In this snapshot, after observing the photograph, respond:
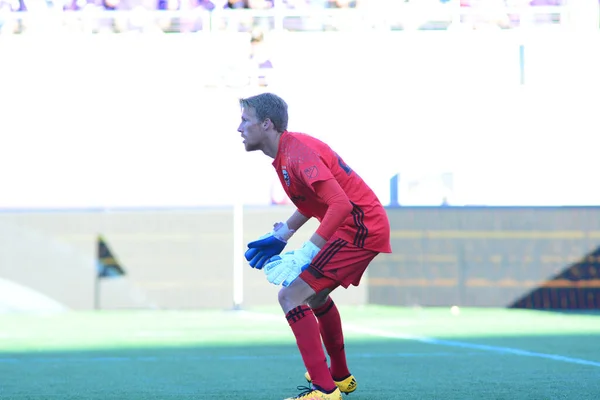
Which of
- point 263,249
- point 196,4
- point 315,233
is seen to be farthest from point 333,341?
point 196,4

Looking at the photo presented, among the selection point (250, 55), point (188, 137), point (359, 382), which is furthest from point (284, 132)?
point (188, 137)

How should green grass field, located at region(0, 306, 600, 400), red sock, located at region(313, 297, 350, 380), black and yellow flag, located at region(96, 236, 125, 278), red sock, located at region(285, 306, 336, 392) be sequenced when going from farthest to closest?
black and yellow flag, located at region(96, 236, 125, 278)
green grass field, located at region(0, 306, 600, 400)
red sock, located at region(313, 297, 350, 380)
red sock, located at region(285, 306, 336, 392)

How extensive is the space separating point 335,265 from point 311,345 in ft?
1.35

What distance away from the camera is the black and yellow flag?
1600 cm

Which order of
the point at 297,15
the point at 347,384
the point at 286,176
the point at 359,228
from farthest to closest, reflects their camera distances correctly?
the point at 297,15 → the point at 347,384 → the point at 359,228 → the point at 286,176

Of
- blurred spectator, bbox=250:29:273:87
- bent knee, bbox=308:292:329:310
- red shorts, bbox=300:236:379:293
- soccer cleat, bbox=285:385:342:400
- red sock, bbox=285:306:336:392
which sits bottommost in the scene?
soccer cleat, bbox=285:385:342:400

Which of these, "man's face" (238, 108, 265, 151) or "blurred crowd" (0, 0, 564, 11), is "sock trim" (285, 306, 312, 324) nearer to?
"man's face" (238, 108, 265, 151)

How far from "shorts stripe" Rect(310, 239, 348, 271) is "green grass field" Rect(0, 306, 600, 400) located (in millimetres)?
892

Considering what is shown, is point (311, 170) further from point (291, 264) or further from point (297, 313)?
point (297, 313)

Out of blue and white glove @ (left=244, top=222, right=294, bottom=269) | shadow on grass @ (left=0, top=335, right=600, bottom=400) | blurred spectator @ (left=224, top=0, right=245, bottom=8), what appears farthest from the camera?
blurred spectator @ (left=224, top=0, right=245, bottom=8)

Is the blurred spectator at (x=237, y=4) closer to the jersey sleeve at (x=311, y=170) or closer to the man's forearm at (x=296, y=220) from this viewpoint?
the man's forearm at (x=296, y=220)

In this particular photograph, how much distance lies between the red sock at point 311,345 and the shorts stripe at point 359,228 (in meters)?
0.44

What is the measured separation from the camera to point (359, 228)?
550 cm

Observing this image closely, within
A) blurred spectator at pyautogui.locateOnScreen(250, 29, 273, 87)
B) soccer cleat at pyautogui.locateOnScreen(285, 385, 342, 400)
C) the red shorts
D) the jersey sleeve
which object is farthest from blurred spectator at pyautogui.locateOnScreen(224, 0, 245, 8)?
soccer cleat at pyautogui.locateOnScreen(285, 385, 342, 400)
